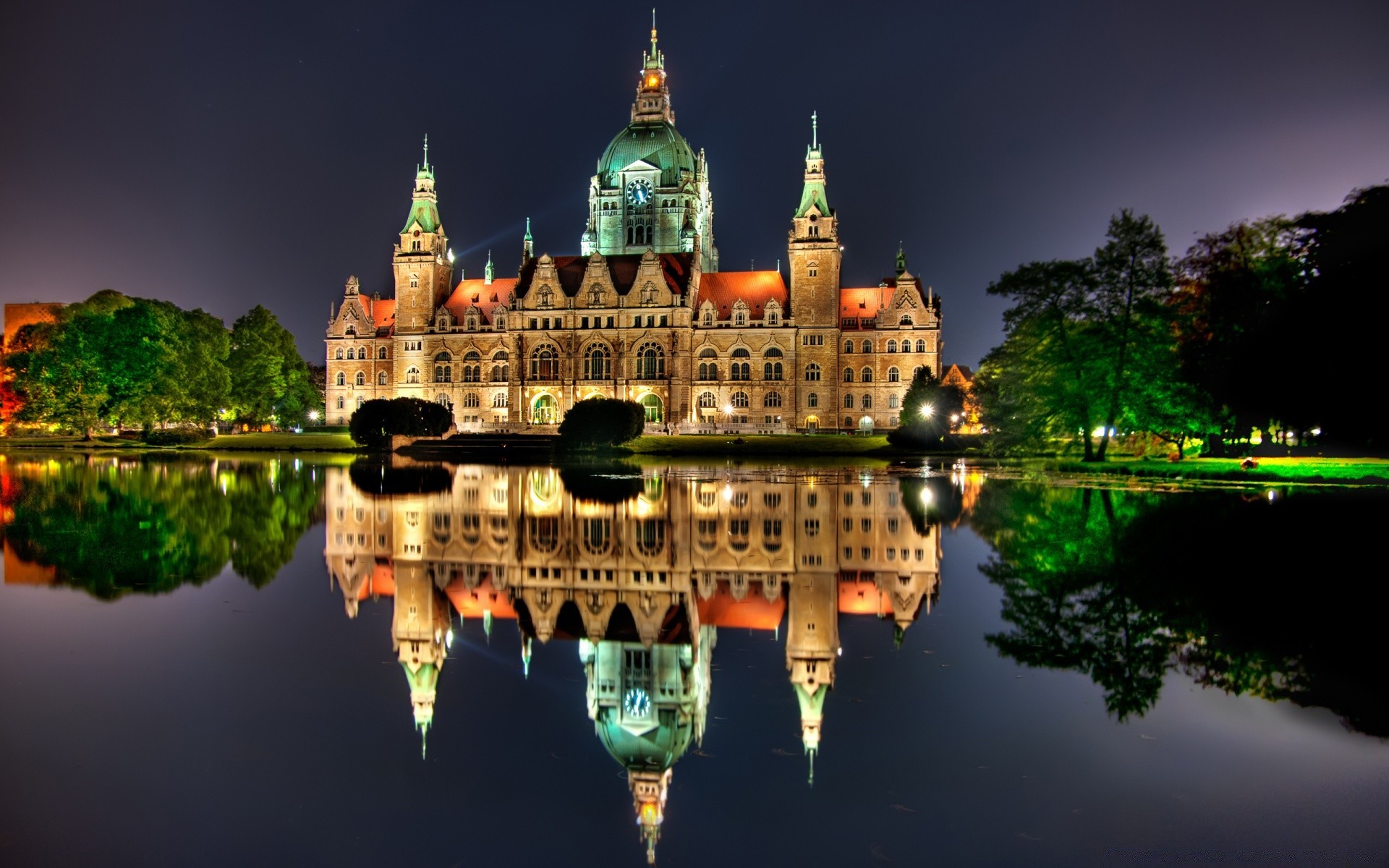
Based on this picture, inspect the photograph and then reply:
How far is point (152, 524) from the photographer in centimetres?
2038

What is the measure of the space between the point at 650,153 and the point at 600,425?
54383mm

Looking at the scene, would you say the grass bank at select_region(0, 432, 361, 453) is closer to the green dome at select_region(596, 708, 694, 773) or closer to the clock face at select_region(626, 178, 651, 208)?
the clock face at select_region(626, 178, 651, 208)

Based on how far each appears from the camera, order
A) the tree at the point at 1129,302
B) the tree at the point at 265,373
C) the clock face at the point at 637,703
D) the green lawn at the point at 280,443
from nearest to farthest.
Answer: the clock face at the point at 637,703 < the tree at the point at 1129,302 < the green lawn at the point at 280,443 < the tree at the point at 265,373

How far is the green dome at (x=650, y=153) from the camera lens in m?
105

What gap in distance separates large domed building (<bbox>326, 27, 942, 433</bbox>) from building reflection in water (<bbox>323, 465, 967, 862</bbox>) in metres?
54.7

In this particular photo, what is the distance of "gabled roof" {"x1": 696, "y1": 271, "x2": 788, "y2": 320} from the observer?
288ft

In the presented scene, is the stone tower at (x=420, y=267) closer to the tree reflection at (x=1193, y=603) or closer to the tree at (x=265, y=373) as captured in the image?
the tree at (x=265, y=373)

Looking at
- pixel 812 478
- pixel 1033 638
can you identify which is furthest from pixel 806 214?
pixel 1033 638

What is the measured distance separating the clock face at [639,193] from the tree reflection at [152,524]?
237ft

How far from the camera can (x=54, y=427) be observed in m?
70.9

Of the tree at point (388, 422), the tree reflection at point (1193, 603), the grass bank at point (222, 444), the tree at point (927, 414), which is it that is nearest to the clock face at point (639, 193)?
the grass bank at point (222, 444)

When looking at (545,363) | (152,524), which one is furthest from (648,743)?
(545,363)

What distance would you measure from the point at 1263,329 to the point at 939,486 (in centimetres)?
Answer: 1289

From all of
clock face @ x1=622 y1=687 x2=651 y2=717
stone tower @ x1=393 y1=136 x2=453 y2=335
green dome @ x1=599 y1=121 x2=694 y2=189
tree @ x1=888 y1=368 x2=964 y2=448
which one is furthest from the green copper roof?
clock face @ x1=622 y1=687 x2=651 y2=717
